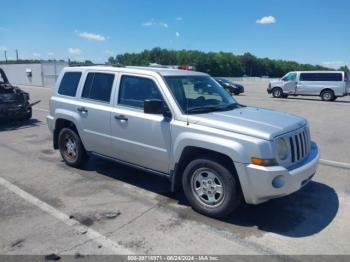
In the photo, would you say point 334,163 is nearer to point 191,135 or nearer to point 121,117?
point 191,135

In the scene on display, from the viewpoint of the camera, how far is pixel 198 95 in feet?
17.0

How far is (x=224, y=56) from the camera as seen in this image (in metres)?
116

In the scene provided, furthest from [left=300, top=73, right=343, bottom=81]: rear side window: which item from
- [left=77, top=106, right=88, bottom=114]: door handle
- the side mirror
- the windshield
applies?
the side mirror

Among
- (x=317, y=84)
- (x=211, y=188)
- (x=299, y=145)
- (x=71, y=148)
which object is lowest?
(x=211, y=188)

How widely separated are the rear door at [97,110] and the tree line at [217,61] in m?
86.3

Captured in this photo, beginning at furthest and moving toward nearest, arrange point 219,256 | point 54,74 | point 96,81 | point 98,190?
point 54,74 → point 96,81 → point 98,190 → point 219,256

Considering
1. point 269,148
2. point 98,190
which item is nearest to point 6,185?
point 98,190

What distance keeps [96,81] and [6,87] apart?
7.10m

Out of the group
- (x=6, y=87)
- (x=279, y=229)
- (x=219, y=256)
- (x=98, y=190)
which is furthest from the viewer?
(x=6, y=87)

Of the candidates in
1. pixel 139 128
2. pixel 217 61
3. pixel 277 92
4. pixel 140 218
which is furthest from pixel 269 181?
pixel 217 61

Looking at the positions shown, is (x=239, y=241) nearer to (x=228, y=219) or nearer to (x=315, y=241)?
(x=228, y=219)

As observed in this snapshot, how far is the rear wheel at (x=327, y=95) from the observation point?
76.9 ft

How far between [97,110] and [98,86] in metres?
0.44

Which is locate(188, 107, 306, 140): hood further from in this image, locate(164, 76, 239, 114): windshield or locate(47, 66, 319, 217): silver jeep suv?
locate(164, 76, 239, 114): windshield
